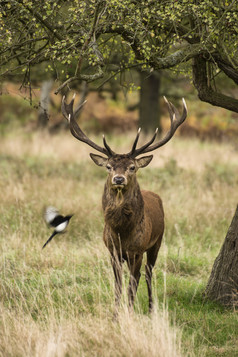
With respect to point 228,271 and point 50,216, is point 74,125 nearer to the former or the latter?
point 50,216

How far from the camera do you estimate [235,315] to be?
6.43 meters

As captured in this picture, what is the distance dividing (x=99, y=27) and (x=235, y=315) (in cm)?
341

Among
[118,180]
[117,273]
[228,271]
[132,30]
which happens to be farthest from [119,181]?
[228,271]

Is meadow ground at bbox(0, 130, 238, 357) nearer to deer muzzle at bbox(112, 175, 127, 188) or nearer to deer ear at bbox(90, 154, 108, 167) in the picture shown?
deer muzzle at bbox(112, 175, 127, 188)

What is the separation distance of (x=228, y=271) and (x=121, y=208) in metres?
1.63

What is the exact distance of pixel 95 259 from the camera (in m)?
8.42

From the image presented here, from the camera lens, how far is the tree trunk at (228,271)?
6.93 meters

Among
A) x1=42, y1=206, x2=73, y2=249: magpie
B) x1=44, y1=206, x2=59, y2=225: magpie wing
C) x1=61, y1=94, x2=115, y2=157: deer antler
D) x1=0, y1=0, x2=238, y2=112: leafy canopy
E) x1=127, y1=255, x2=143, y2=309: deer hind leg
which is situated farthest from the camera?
x1=44, y1=206, x2=59, y2=225: magpie wing

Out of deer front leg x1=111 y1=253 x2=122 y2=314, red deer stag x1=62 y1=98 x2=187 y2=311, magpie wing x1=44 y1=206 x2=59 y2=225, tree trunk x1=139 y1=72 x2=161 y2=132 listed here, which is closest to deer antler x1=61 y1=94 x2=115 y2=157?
red deer stag x1=62 y1=98 x2=187 y2=311

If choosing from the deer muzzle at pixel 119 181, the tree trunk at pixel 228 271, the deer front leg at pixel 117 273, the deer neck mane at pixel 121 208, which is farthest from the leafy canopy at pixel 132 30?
the deer front leg at pixel 117 273

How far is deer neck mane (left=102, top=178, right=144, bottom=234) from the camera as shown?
627 centimetres

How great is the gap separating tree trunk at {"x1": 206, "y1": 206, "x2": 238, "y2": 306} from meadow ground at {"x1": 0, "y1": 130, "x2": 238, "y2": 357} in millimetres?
179

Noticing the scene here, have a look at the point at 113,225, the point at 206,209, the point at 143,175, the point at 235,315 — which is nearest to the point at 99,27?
the point at 113,225

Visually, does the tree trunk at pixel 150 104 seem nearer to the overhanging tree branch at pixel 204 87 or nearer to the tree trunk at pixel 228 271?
the overhanging tree branch at pixel 204 87
